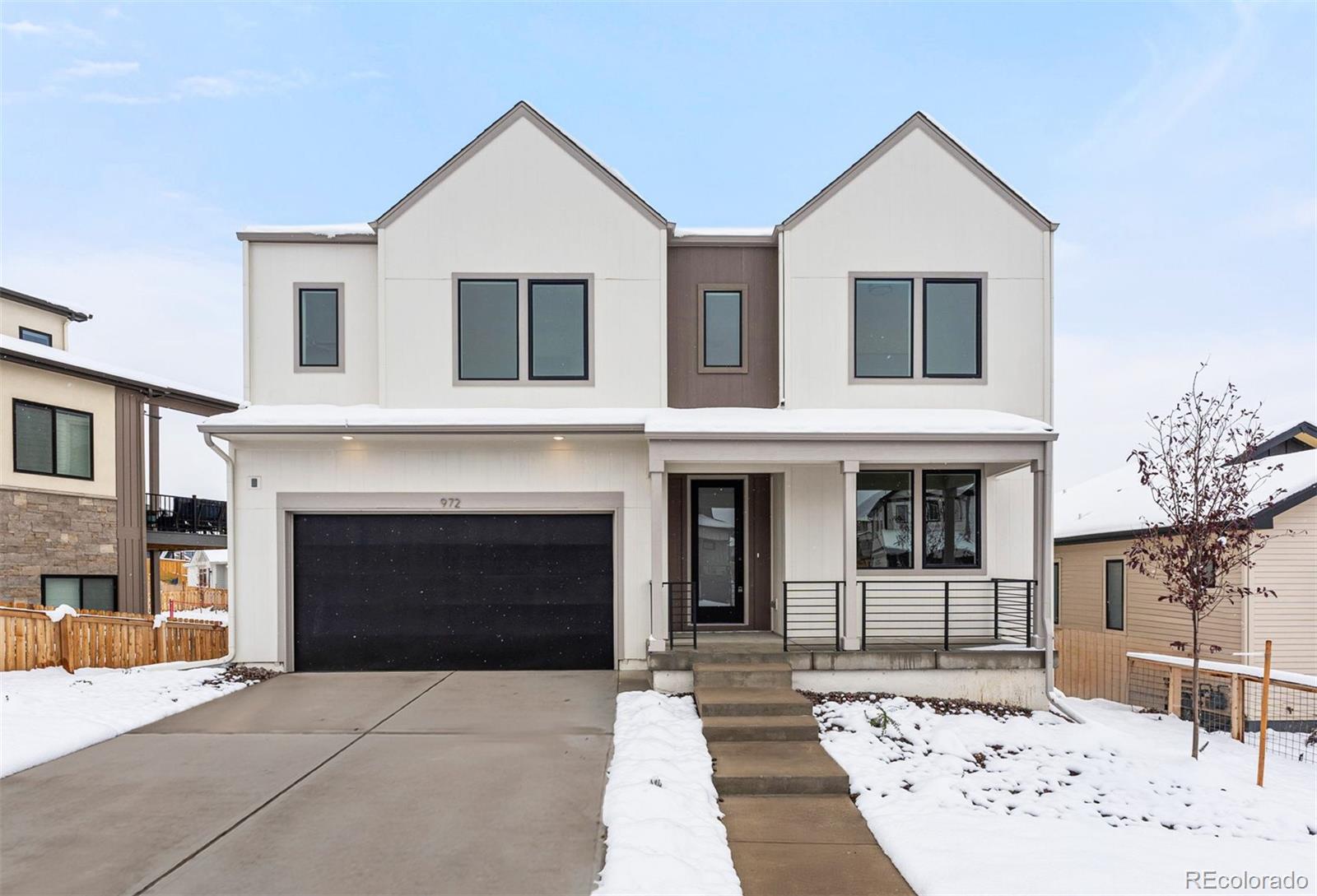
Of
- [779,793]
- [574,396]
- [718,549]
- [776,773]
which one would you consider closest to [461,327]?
[574,396]

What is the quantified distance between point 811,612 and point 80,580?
44.6 ft

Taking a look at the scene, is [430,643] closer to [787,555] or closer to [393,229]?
[787,555]

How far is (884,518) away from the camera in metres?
10.1

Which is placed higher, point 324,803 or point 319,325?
point 319,325

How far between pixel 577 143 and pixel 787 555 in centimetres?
640

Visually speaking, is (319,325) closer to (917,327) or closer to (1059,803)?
(917,327)

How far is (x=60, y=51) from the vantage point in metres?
13.9

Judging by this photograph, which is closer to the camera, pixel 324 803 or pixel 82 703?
pixel 324 803

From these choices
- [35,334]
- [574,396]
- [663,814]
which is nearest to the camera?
[663,814]

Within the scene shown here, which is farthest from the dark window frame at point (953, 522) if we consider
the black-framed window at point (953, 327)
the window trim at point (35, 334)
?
the window trim at point (35, 334)

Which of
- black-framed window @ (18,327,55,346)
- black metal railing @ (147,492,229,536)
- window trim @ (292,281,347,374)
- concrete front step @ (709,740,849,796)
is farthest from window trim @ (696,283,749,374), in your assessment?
black-framed window @ (18,327,55,346)

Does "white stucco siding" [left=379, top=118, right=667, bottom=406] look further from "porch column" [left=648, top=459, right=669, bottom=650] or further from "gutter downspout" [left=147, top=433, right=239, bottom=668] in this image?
"gutter downspout" [left=147, top=433, right=239, bottom=668]

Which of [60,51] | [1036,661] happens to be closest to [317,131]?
[60,51]

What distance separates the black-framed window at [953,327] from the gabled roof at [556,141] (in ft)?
12.9
